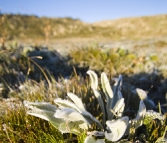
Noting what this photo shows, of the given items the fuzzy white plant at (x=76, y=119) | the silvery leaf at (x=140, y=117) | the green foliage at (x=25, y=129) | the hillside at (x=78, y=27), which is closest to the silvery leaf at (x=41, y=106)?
the fuzzy white plant at (x=76, y=119)

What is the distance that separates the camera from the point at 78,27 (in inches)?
1759

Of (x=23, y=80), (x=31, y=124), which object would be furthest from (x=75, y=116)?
(x=23, y=80)

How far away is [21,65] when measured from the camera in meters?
3.58

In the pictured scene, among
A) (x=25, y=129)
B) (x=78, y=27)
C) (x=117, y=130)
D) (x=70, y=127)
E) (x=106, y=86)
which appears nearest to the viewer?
(x=117, y=130)

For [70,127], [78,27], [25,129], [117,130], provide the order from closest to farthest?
[117,130]
[70,127]
[25,129]
[78,27]

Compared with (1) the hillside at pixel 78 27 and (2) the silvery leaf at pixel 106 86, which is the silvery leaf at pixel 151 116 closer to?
(2) the silvery leaf at pixel 106 86

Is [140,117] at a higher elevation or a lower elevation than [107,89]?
lower

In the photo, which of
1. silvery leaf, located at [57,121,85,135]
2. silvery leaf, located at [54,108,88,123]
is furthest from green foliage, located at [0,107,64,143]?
silvery leaf, located at [54,108,88,123]

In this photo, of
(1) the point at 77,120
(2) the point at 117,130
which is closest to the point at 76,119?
(1) the point at 77,120

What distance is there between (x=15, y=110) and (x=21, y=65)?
1.99 meters

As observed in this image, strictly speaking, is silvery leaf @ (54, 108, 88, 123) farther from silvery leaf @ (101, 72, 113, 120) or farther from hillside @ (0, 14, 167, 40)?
hillside @ (0, 14, 167, 40)

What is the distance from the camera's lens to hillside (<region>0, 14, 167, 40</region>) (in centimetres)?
3712

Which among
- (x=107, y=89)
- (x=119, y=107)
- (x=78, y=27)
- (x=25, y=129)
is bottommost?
(x=25, y=129)

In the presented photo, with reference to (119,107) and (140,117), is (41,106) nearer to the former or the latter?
(119,107)
